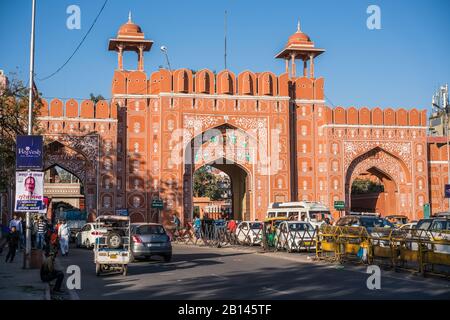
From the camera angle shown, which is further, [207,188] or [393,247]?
[207,188]

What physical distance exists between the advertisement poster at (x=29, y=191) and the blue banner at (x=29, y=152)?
0.74ft

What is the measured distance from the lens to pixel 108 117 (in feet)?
127

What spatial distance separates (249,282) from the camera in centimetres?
1496

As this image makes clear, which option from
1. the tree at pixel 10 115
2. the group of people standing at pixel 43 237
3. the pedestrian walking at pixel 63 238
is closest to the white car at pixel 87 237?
the group of people standing at pixel 43 237

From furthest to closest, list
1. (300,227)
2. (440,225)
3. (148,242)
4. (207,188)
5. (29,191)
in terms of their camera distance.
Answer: (207,188)
(300,227)
(148,242)
(440,225)
(29,191)

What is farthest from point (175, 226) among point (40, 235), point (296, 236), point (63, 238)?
point (63, 238)

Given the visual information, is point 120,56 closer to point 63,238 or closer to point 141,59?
point 141,59

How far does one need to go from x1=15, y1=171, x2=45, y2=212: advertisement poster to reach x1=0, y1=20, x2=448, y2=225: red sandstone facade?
19529mm

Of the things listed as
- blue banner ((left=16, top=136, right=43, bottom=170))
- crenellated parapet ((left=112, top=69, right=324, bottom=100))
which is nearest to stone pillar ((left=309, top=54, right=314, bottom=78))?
crenellated parapet ((left=112, top=69, right=324, bottom=100))

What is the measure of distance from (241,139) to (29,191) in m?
23.0

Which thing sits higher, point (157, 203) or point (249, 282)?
point (157, 203)

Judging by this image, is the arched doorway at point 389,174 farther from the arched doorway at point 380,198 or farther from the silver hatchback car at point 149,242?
the silver hatchback car at point 149,242

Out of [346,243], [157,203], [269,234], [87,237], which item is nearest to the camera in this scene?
[346,243]

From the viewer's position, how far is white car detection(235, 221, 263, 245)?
3112 centimetres
